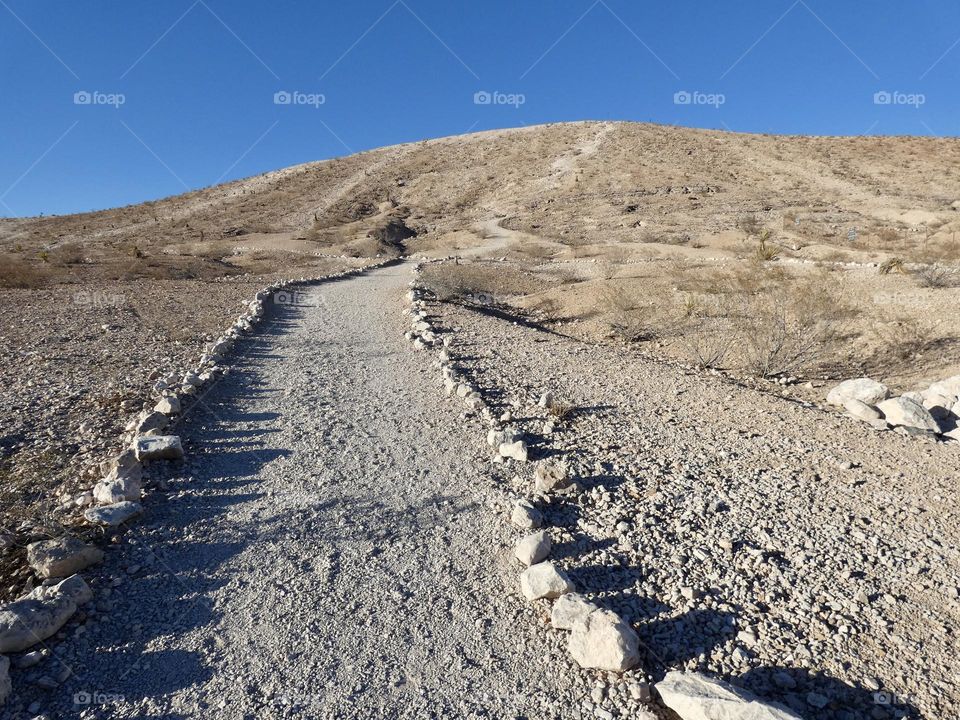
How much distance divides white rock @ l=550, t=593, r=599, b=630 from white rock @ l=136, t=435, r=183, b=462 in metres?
3.34

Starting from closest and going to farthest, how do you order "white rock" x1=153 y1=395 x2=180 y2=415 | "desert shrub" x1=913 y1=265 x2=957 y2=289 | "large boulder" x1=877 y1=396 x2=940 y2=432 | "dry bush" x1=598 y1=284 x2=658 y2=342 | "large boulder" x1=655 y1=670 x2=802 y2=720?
"large boulder" x1=655 y1=670 x2=802 y2=720
"large boulder" x1=877 y1=396 x2=940 y2=432
"white rock" x1=153 y1=395 x2=180 y2=415
"dry bush" x1=598 y1=284 x2=658 y2=342
"desert shrub" x1=913 y1=265 x2=957 y2=289

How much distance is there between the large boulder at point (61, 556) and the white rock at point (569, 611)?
2706mm

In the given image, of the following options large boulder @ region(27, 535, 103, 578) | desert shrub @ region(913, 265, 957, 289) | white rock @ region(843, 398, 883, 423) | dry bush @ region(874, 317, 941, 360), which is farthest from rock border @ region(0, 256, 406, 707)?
desert shrub @ region(913, 265, 957, 289)

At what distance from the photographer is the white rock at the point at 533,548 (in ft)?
10.7

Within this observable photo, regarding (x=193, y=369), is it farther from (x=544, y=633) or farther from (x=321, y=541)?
(x=544, y=633)

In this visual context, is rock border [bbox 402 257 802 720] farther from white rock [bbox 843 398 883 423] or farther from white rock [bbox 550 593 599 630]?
white rock [bbox 843 398 883 423]

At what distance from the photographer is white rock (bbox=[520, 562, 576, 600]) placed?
2939 millimetres

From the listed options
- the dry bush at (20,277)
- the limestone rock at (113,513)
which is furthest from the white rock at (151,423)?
the dry bush at (20,277)

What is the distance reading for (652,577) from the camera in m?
3.14

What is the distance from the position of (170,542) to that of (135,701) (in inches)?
48.1

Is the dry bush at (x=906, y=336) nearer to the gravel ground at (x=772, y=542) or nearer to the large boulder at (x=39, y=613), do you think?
the gravel ground at (x=772, y=542)

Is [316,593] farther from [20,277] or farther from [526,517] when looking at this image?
[20,277]

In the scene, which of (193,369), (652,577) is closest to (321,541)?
(652,577)

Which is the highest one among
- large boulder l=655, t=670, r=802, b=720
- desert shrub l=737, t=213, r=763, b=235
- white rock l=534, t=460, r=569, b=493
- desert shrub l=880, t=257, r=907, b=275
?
desert shrub l=737, t=213, r=763, b=235
